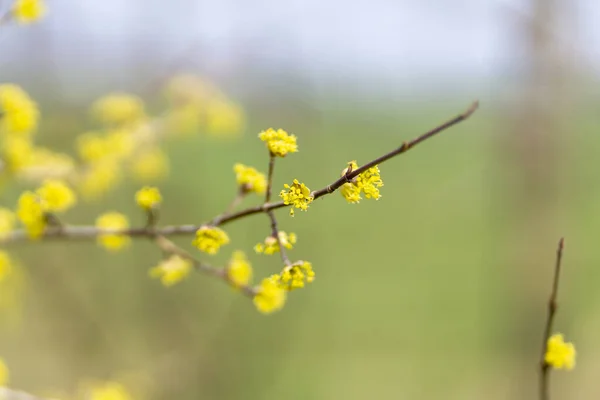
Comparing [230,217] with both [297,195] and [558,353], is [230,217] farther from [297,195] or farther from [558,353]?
[558,353]

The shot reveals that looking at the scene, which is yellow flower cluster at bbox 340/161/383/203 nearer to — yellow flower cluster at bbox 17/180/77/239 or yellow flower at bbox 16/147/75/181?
yellow flower cluster at bbox 17/180/77/239

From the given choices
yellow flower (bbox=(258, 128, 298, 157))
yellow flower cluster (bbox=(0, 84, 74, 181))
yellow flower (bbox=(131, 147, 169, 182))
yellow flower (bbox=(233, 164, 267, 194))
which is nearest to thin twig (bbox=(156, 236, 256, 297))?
yellow flower (bbox=(233, 164, 267, 194))

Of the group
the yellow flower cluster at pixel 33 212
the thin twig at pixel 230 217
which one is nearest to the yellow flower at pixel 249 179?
the thin twig at pixel 230 217

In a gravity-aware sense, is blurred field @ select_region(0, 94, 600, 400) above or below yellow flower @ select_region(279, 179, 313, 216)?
above

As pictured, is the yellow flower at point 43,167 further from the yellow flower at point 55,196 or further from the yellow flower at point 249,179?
the yellow flower at point 249,179

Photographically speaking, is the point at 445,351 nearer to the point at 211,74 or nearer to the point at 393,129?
the point at 393,129

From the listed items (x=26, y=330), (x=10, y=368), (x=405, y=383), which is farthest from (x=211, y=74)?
(x=405, y=383)

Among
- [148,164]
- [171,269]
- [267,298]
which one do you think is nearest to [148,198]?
[171,269]
